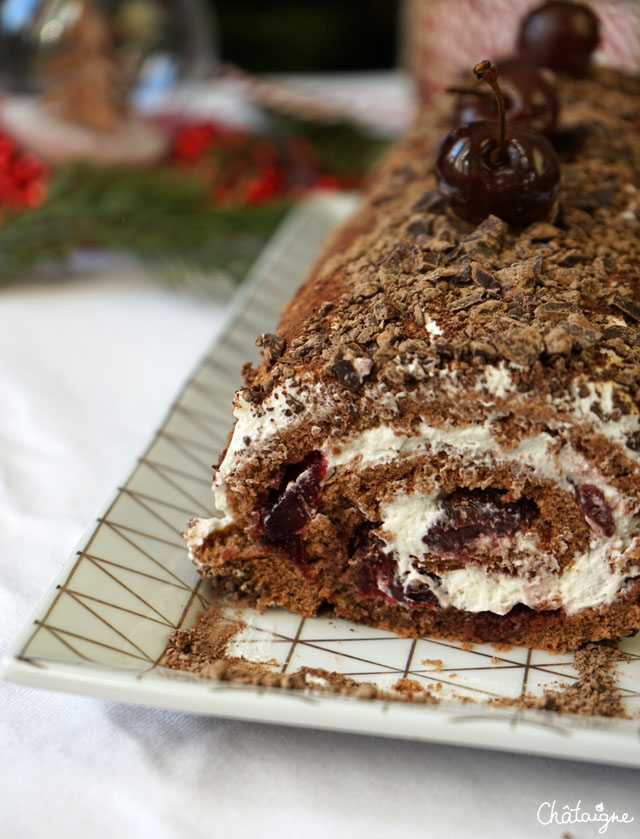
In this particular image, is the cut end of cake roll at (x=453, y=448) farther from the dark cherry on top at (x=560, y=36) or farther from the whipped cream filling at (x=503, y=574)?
the dark cherry on top at (x=560, y=36)

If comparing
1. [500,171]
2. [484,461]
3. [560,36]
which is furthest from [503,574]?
[560,36]

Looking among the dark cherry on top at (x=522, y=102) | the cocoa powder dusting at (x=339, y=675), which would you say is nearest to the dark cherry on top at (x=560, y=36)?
the dark cherry on top at (x=522, y=102)

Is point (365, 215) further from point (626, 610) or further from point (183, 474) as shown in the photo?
point (626, 610)

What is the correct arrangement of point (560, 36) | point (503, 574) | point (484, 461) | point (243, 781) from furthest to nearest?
point (560, 36) < point (503, 574) < point (484, 461) < point (243, 781)

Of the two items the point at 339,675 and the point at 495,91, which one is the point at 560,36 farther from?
the point at 339,675

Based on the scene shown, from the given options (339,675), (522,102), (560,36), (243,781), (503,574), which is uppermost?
(560,36)

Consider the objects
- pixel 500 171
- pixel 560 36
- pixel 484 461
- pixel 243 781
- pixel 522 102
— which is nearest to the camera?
pixel 243 781
